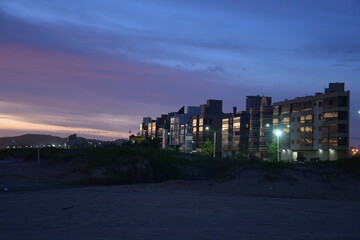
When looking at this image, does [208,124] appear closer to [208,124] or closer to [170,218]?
[208,124]

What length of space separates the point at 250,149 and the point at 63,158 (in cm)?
9264

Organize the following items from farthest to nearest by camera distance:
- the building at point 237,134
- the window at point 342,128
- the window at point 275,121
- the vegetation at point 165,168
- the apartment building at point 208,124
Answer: the apartment building at point 208,124, the building at point 237,134, the window at point 275,121, the window at point 342,128, the vegetation at point 165,168

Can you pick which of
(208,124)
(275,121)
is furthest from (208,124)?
(275,121)

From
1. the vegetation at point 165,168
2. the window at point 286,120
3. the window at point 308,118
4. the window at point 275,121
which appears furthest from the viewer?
the window at point 275,121

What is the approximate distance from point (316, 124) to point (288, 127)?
11.2m

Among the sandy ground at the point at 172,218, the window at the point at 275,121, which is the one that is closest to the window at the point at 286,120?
the window at the point at 275,121

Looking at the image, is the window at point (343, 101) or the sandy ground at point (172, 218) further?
the window at point (343, 101)

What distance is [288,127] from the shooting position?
419 ft

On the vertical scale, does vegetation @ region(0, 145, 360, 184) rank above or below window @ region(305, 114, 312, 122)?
below

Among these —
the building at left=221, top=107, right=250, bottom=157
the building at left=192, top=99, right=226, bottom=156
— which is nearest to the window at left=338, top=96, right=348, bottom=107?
the building at left=221, top=107, right=250, bottom=157

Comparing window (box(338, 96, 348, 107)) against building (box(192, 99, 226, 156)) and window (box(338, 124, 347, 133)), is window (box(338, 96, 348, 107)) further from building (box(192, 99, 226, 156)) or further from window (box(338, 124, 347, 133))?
building (box(192, 99, 226, 156))

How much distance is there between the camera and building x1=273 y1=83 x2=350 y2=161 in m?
109

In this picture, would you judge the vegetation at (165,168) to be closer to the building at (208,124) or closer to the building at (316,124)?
the building at (316,124)

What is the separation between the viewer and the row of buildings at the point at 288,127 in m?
110
